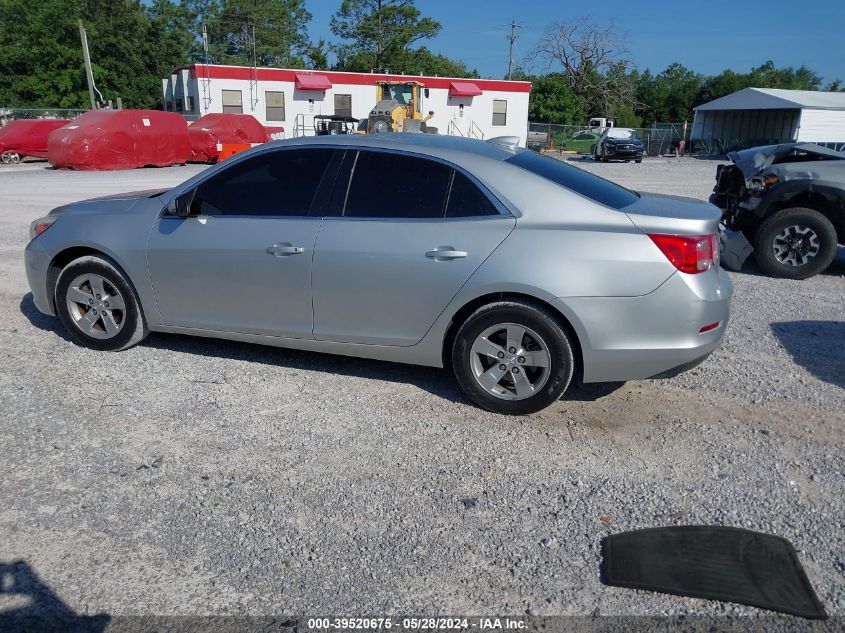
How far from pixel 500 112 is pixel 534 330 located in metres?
41.7

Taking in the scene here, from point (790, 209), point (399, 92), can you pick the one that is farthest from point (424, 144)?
point (399, 92)

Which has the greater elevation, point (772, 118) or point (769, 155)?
point (772, 118)

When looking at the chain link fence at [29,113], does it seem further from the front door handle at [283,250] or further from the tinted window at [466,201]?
the tinted window at [466,201]

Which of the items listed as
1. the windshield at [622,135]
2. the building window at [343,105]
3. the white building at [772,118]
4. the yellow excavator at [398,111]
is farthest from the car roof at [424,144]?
the white building at [772,118]

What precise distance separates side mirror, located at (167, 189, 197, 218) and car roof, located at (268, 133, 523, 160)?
695 millimetres

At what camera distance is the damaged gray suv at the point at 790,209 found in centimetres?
776

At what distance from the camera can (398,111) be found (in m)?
29.3

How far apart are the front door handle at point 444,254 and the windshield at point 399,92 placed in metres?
29.4

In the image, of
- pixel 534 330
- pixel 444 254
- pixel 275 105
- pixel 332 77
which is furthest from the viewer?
pixel 332 77

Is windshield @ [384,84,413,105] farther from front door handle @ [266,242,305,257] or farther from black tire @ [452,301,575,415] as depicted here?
black tire @ [452,301,575,415]

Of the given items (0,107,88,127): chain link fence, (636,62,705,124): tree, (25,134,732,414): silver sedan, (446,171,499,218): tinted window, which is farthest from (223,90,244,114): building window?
(636,62,705,124): tree

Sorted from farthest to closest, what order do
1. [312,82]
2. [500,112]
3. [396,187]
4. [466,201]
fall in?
[500,112]
[312,82]
[396,187]
[466,201]

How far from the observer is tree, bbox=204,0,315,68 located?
64.1 m

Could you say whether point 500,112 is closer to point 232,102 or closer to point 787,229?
point 232,102
